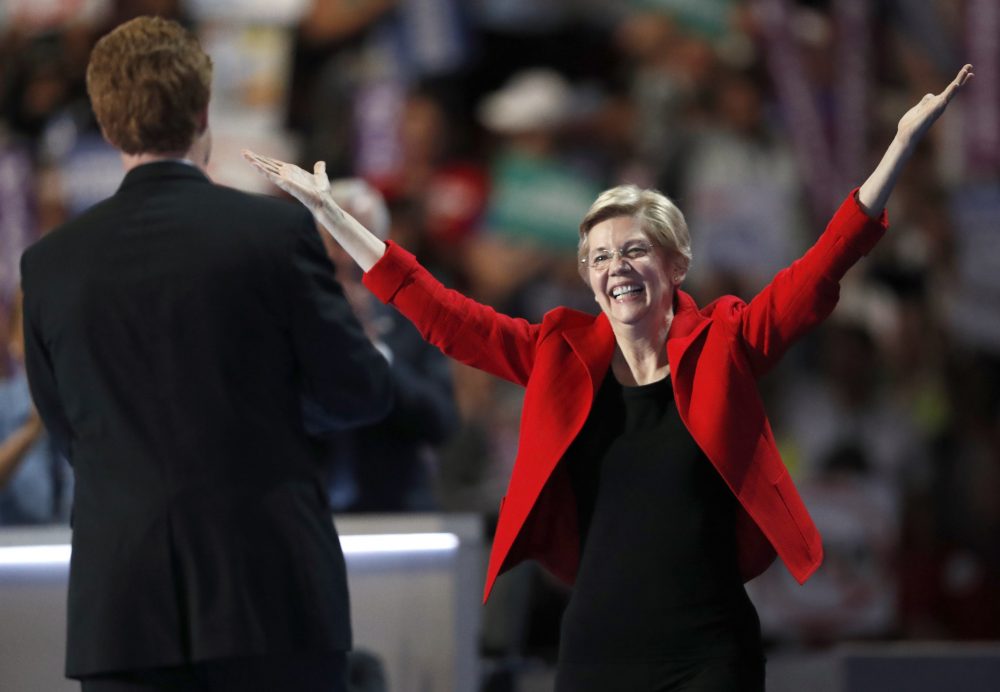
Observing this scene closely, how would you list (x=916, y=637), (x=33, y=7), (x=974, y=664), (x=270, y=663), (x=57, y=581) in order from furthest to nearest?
(x=33, y=7) → (x=916, y=637) → (x=974, y=664) → (x=57, y=581) → (x=270, y=663)

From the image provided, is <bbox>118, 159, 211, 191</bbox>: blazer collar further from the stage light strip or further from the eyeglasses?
the stage light strip

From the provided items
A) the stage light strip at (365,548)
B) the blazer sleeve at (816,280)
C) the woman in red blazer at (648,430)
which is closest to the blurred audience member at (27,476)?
the stage light strip at (365,548)

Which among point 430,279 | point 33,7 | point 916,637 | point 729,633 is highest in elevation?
point 33,7

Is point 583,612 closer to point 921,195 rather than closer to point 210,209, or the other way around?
point 210,209

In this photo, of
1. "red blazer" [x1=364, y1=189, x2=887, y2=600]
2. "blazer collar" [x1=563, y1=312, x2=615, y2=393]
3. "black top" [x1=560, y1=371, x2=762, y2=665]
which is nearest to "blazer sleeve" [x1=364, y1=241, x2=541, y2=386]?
"red blazer" [x1=364, y1=189, x2=887, y2=600]

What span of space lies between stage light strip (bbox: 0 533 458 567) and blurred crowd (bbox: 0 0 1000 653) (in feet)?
11.3

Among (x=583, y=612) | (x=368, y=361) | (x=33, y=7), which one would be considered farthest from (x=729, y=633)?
(x=33, y=7)

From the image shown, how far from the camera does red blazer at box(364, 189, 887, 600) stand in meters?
2.22

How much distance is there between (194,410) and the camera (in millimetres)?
2002

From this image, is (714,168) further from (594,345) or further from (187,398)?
(187,398)

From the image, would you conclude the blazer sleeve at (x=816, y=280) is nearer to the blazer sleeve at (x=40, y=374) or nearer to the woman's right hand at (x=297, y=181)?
the woman's right hand at (x=297, y=181)

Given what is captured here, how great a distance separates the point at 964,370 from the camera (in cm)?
685

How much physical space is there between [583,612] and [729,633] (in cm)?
24

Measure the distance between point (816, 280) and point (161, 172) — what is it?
1.07 metres
